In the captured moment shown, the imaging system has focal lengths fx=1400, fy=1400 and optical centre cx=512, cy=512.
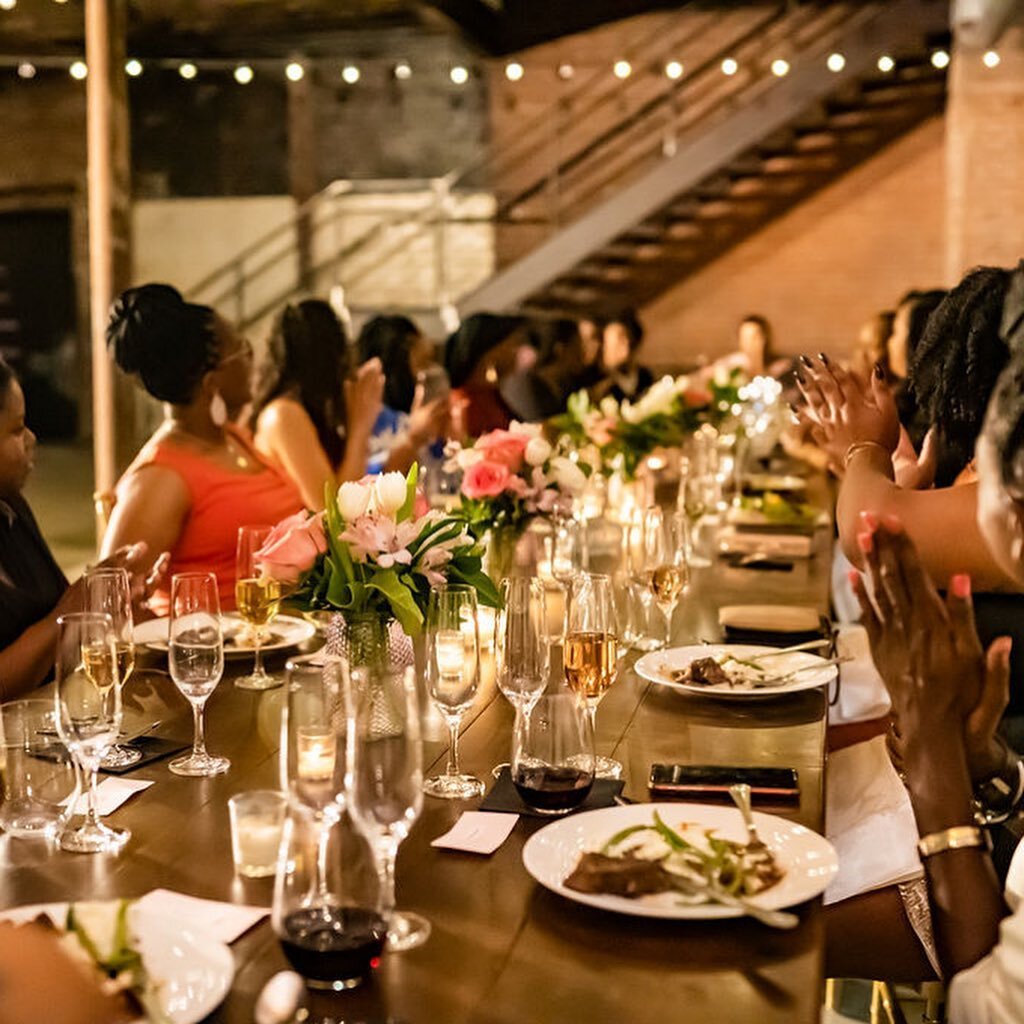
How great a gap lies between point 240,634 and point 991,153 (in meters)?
7.58

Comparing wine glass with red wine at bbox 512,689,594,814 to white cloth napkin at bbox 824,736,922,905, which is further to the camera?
white cloth napkin at bbox 824,736,922,905

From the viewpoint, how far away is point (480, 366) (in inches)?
205

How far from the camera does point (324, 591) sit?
1886mm

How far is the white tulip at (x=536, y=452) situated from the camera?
278cm

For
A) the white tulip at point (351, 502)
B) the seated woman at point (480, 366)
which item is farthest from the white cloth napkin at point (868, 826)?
the seated woman at point (480, 366)

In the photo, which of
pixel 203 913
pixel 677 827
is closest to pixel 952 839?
pixel 677 827

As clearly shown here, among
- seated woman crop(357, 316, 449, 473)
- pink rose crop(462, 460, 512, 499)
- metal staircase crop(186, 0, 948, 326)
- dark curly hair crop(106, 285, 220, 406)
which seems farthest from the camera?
metal staircase crop(186, 0, 948, 326)

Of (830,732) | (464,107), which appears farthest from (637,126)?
(830,732)

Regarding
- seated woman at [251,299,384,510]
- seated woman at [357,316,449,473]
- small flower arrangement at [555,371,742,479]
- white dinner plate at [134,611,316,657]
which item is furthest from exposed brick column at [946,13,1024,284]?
white dinner plate at [134,611,316,657]

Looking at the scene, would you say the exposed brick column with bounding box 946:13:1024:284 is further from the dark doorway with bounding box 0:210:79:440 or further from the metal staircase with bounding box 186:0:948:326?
the dark doorway with bounding box 0:210:79:440

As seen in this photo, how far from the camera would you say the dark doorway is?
38.0 feet

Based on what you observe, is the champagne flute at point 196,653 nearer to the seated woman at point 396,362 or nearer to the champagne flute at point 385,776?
the champagne flute at point 385,776

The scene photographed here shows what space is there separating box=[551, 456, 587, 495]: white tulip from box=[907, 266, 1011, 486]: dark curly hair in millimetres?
688

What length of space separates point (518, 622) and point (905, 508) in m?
0.97
